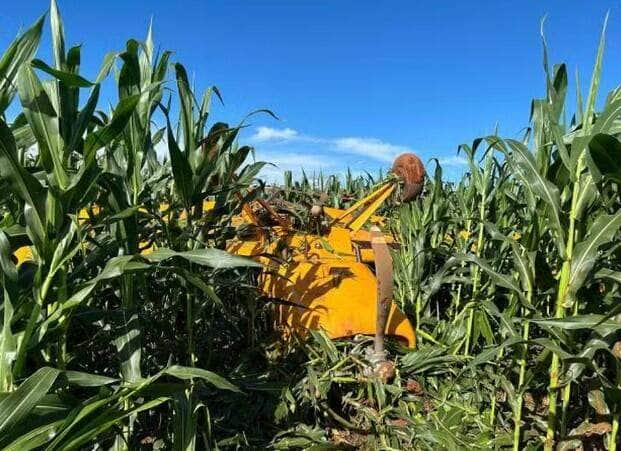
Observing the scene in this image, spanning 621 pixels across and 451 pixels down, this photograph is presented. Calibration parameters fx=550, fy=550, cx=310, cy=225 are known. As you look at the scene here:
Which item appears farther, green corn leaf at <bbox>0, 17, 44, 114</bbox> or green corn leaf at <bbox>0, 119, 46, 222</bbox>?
green corn leaf at <bbox>0, 17, 44, 114</bbox>

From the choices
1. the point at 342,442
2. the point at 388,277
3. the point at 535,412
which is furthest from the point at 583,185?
the point at 342,442

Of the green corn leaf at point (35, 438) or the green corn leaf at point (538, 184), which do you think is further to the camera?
the green corn leaf at point (538, 184)

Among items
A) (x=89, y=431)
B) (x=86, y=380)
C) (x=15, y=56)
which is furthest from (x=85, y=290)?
(x=15, y=56)

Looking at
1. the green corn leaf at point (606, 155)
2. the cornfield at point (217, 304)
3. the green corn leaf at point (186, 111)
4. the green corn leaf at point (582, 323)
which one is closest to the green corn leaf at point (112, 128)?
the cornfield at point (217, 304)

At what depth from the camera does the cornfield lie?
156 centimetres

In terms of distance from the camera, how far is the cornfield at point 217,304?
5.13ft

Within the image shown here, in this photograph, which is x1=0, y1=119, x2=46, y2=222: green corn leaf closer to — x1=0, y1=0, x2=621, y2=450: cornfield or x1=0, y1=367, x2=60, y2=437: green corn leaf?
x1=0, y1=0, x2=621, y2=450: cornfield

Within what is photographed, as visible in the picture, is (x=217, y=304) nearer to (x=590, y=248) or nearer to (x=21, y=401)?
(x=21, y=401)

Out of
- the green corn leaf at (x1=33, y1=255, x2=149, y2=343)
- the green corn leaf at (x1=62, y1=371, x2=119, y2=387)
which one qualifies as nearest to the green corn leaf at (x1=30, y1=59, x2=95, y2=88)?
the green corn leaf at (x1=33, y1=255, x2=149, y2=343)

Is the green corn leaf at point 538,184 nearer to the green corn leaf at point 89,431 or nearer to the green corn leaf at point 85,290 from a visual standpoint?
the green corn leaf at point 85,290

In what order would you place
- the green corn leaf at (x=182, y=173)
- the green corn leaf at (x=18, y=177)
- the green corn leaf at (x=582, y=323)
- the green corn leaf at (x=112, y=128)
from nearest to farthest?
the green corn leaf at (x=18, y=177)
the green corn leaf at (x=112, y=128)
the green corn leaf at (x=582, y=323)
the green corn leaf at (x=182, y=173)

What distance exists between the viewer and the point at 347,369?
109 inches

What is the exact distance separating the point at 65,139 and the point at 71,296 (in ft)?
1.55

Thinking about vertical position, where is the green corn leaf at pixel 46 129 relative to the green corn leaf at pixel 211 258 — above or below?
above
